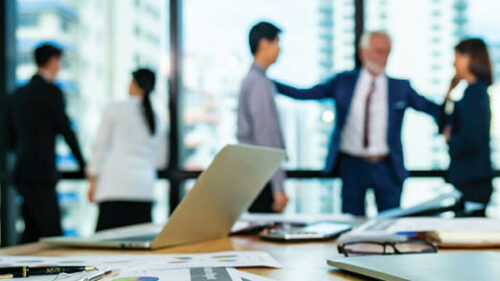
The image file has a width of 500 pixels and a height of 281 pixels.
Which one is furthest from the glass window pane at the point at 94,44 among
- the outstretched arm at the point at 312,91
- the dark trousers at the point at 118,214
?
the outstretched arm at the point at 312,91

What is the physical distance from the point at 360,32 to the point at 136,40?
1471mm

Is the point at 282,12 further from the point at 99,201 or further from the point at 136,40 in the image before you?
the point at 99,201

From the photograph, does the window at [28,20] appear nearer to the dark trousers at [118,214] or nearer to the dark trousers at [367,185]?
the dark trousers at [118,214]

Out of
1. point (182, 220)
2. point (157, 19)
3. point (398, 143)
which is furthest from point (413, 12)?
point (182, 220)

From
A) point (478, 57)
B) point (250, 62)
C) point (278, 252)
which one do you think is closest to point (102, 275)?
point (278, 252)

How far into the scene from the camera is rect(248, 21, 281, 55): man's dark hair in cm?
272

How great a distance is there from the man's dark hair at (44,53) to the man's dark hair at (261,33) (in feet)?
3.87

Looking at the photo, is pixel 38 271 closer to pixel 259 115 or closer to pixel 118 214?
pixel 259 115

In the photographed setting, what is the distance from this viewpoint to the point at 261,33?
107 inches

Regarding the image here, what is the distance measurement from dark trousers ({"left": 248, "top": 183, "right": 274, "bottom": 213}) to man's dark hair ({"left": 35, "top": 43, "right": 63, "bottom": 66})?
1.47m

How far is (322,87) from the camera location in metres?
3.13

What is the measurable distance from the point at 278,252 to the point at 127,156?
2.11m

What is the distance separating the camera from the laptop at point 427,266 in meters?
0.55

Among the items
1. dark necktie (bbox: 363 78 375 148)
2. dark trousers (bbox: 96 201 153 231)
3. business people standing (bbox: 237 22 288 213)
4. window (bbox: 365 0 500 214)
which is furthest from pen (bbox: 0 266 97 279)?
window (bbox: 365 0 500 214)
